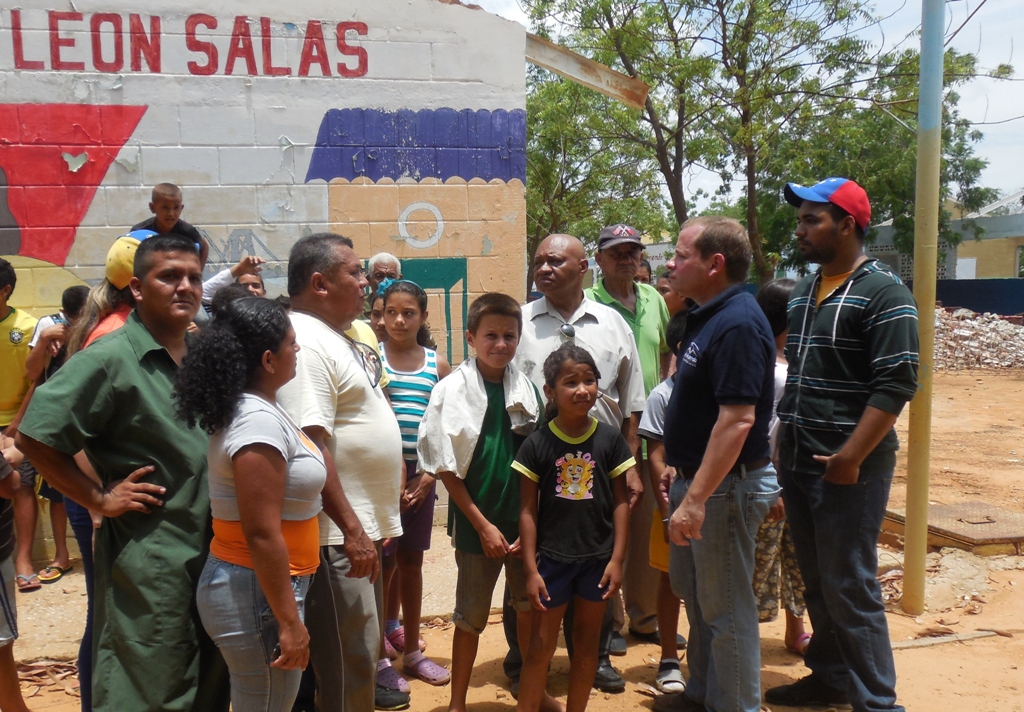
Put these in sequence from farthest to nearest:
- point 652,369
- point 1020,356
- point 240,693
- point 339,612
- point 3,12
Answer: point 1020,356, point 3,12, point 652,369, point 339,612, point 240,693

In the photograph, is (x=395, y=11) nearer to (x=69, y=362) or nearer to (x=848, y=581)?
(x=69, y=362)

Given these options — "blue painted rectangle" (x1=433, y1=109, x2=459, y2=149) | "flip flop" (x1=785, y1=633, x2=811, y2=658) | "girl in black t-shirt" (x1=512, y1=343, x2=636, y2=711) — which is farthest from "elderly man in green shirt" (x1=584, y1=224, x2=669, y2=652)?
"blue painted rectangle" (x1=433, y1=109, x2=459, y2=149)

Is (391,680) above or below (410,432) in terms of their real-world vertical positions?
below

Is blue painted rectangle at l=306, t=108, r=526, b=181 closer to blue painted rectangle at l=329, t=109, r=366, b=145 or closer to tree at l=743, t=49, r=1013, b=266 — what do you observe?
blue painted rectangle at l=329, t=109, r=366, b=145

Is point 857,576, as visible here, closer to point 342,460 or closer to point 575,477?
point 575,477

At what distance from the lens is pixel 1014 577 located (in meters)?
5.34

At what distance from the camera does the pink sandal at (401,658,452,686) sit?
3979mm

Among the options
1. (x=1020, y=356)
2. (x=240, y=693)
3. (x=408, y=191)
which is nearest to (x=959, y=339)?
(x=1020, y=356)

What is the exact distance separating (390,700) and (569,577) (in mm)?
1045

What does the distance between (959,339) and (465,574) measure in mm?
19677

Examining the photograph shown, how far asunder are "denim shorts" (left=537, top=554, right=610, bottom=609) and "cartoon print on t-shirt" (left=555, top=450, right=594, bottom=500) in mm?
255

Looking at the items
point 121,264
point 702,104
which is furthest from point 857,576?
point 702,104

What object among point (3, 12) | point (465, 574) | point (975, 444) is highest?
point (3, 12)

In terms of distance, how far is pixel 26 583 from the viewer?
199 inches
